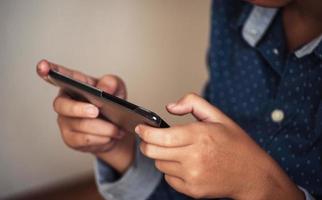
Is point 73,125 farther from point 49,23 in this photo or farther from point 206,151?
point 49,23

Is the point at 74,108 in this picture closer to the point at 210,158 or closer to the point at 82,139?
the point at 82,139

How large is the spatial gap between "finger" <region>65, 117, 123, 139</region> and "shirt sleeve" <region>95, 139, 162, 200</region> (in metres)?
0.12

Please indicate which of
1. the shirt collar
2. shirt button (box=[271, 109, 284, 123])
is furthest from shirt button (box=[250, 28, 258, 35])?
shirt button (box=[271, 109, 284, 123])

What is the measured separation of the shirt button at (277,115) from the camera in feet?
2.29

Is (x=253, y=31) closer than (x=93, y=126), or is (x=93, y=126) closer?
(x=93, y=126)

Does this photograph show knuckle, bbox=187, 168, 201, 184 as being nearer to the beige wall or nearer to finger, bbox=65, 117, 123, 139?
finger, bbox=65, 117, 123, 139

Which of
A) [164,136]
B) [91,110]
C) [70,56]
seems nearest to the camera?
[164,136]

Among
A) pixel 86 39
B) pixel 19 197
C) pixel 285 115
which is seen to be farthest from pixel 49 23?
pixel 285 115

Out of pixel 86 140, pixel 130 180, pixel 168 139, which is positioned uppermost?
pixel 168 139

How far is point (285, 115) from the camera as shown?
69cm

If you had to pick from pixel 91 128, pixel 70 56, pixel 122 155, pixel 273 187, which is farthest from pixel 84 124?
pixel 70 56

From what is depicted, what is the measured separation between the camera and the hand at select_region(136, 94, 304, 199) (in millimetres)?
459

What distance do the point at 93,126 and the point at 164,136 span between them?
202mm

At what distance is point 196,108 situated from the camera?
0.51 m
